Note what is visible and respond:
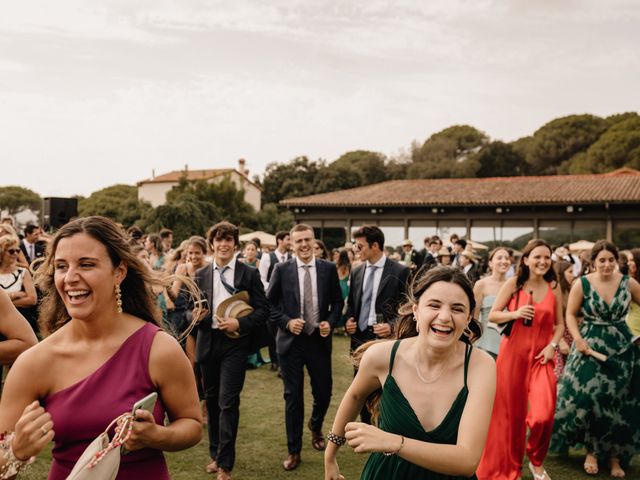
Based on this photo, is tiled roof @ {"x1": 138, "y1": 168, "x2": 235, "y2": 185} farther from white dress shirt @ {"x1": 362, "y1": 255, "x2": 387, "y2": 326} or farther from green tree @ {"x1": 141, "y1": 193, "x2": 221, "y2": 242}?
white dress shirt @ {"x1": 362, "y1": 255, "x2": 387, "y2": 326}

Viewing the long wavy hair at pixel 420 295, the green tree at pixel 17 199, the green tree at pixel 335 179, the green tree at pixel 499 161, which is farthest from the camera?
the green tree at pixel 17 199

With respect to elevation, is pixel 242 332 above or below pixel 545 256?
below

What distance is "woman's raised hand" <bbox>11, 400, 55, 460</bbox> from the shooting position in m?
2.11

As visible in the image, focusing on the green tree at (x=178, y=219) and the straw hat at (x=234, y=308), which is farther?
the green tree at (x=178, y=219)

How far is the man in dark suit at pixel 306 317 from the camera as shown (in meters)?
6.32

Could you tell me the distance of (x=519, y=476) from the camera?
552 centimetres

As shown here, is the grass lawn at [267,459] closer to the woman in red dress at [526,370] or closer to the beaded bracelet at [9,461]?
the woman in red dress at [526,370]

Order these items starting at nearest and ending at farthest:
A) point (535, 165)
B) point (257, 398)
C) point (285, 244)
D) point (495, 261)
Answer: point (495, 261) → point (257, 398) → point (285, 244) → point (535, 165)

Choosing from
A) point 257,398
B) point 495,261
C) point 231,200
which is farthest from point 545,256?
point 231,200

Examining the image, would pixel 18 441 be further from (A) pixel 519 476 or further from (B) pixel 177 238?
(B) pixel 177 238

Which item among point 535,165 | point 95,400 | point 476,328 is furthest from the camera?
point 535,165

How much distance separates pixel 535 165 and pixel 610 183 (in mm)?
35509

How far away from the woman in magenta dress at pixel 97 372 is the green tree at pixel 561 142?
219 ft

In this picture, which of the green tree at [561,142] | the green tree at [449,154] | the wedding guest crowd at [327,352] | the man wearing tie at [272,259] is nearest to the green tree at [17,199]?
the green tree at [449,154]
